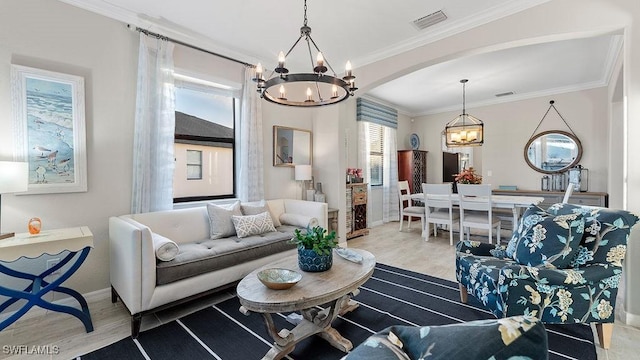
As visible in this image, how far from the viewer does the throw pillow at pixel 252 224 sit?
10.2 ft

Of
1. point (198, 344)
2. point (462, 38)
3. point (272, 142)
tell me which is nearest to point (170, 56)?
point (272, 142)

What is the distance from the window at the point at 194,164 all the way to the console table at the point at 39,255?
4.47ft

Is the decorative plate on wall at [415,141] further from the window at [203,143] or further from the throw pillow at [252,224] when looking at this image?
the throw pillow at [252,224]

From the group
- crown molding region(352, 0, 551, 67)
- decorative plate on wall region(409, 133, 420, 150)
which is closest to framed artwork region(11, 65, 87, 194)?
crown molding region(352, 0, 551, 67)

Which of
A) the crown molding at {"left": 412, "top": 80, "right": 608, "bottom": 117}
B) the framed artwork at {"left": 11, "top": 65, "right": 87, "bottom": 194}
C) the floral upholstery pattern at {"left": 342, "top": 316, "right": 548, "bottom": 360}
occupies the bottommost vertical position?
the floral upholstery pattern at {"left": 342, "top": 316, "right": 548, "bottom": 360}

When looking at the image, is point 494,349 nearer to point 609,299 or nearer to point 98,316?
point 609,299

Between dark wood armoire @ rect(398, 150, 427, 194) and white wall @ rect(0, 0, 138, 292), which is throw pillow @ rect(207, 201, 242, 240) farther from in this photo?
dark wood armoire @ rect(398, 150, 427, 194)

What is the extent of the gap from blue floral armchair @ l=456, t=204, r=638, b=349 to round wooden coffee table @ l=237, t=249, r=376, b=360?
0.91 meters

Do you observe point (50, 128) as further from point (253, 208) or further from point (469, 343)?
point (469, 343)

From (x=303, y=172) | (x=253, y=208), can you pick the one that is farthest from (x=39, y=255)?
(x=303, y=172)

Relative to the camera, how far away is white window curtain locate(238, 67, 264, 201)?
382 centimetres

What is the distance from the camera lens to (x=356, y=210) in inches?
204

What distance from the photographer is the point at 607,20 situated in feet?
7.73

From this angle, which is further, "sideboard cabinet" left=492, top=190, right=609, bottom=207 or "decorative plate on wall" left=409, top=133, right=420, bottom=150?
"decorative plate on wall" left=409, top=133, right=420, bottom=150
